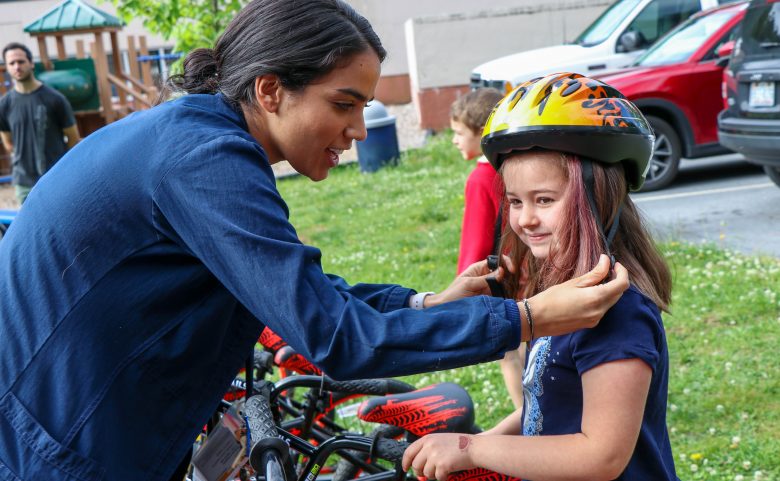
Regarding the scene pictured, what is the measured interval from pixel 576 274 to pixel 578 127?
1.21 feet

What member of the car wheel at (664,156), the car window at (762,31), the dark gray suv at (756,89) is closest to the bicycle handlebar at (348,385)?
the dark gray suv at (756,89)

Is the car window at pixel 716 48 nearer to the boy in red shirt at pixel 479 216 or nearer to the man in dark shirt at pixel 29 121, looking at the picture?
the boy in red shirt at pixel 479 216

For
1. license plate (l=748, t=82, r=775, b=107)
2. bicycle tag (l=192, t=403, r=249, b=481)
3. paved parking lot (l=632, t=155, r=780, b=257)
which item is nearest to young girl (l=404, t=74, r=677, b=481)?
bicycle tag (l=192, t=403, r=249, b=481)

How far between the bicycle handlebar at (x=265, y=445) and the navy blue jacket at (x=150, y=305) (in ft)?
0.70

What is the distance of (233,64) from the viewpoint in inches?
89.0

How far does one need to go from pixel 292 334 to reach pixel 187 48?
10483 millimetres

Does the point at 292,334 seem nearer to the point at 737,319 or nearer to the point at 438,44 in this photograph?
the point at 737,319

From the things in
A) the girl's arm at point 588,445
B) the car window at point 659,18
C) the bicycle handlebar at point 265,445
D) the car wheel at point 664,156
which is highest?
the car window at point 659,18

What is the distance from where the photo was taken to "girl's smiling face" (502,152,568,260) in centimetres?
232

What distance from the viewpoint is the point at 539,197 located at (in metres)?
2.34

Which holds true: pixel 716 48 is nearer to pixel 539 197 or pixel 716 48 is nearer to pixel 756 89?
pixel 756 89

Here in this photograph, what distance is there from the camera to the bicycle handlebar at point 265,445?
2318 millimetres

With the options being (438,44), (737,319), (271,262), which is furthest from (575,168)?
(438,44)

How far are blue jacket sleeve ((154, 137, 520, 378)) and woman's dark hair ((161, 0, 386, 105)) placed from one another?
0.31 meters
